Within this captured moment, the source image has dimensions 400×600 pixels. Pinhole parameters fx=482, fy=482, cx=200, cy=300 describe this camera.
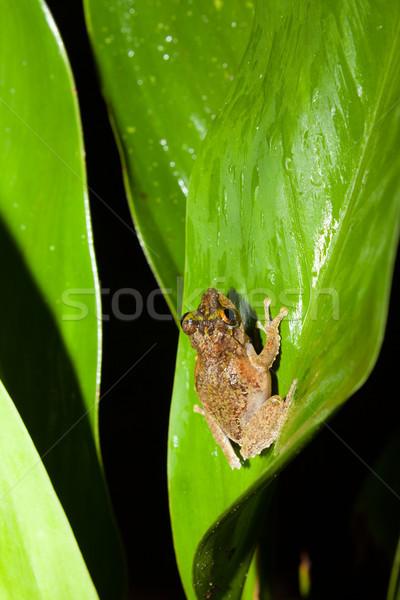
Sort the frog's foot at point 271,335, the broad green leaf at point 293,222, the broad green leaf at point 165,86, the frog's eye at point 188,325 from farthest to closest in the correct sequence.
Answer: the broad green leaf at point 165,86 < the frog's eye at point 188,325 < the frog's foot at point 271,335 < the broad green leaf at point 293,222

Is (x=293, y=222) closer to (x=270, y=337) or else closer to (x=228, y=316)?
(x=270, y=337)

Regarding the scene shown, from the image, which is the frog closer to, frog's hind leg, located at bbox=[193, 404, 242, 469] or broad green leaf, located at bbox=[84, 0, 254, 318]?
frog's hind leg, located at bbox=[193, 404, 242, 469]

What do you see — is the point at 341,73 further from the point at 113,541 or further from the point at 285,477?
the point at 285,477

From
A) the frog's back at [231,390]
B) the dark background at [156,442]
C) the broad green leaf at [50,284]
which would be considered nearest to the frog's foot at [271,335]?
the frog's back at [231,390]

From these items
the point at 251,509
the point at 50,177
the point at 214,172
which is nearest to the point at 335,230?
the point at 214,172

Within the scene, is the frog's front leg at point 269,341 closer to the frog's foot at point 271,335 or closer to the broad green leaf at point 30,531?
the frog's foot at point 271,335
